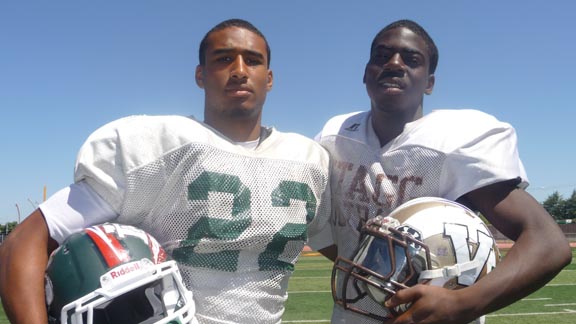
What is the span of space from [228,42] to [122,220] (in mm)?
814

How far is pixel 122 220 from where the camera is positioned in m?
2.15

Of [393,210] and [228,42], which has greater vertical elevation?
[228,42]

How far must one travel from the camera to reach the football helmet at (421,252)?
78.8 inches

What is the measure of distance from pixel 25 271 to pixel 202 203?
0.63 meters

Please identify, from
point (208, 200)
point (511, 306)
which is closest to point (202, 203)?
point (208, 200)

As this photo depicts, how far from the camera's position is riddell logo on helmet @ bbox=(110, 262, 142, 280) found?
1.85 metres

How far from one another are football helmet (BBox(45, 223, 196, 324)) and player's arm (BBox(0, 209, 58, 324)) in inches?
1.5

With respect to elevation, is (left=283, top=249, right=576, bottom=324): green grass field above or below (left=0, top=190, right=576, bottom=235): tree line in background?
above

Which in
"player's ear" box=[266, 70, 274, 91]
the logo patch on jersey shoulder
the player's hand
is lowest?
the player's hand

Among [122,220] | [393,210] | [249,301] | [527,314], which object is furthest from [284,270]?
[527,314]

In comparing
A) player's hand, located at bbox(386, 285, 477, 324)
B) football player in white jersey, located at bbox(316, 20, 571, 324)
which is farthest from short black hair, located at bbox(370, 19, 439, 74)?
player's hand, located at bbox(386, 285, 477, 324)

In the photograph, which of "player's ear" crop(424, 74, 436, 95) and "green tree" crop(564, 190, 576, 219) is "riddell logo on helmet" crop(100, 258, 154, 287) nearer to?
"player's ear" crop(424, 74, 436, 95)

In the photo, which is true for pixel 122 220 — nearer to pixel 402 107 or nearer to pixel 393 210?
pixel 393 210

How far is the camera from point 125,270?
6.13ft
